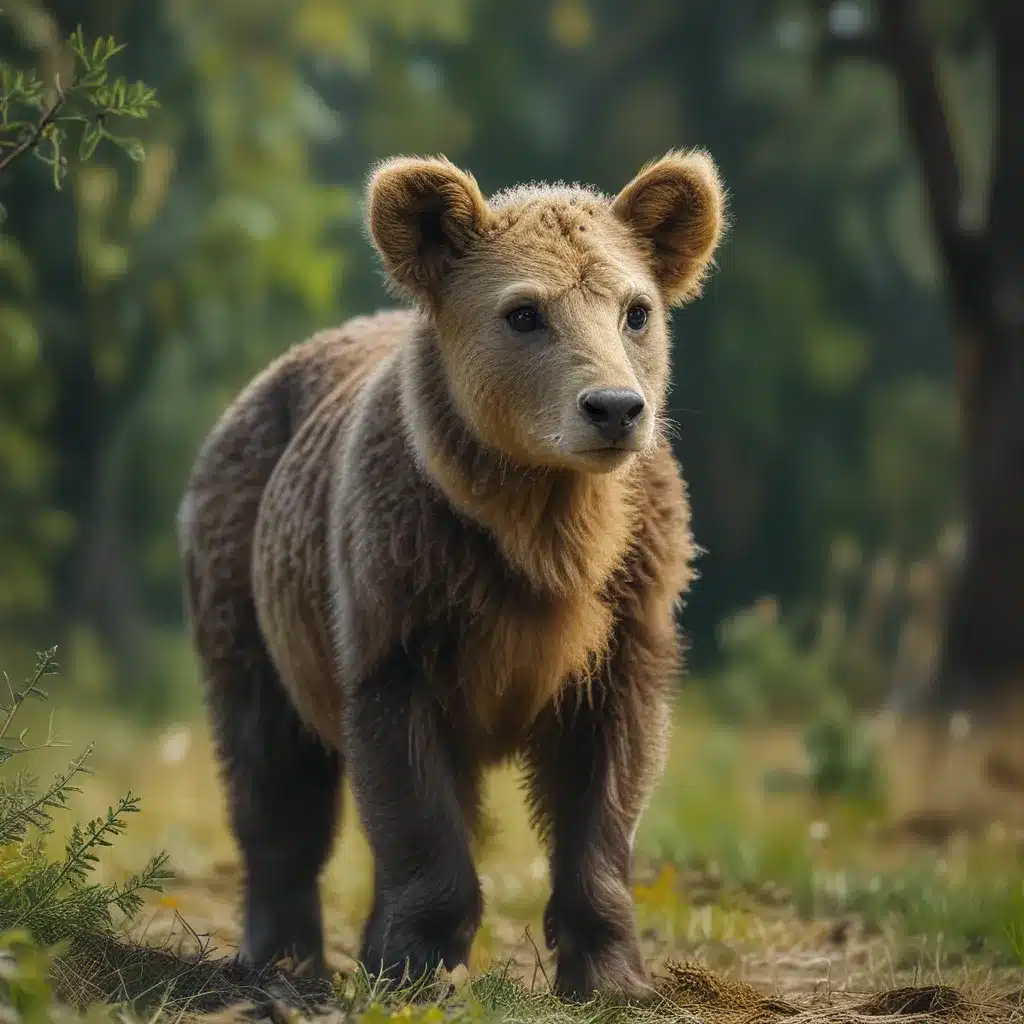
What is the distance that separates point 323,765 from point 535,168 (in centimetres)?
1344

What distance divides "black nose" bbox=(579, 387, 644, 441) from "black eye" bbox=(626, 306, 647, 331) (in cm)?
46

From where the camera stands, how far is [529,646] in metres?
4.69

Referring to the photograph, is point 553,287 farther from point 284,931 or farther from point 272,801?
point 284,931

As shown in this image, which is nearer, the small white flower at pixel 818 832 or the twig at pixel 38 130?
the twig at pixel 38 130

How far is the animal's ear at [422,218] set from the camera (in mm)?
4629

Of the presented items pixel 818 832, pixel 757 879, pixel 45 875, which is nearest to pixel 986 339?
pixel 818 832

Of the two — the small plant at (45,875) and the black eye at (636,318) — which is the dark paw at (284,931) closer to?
the small plant at (45,875)

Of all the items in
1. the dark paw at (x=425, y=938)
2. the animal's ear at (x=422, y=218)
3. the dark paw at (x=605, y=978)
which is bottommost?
the dark paw at (x=605, y=978)

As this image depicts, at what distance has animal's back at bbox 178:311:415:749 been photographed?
539cm

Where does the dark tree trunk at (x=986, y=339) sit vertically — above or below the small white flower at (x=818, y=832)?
above

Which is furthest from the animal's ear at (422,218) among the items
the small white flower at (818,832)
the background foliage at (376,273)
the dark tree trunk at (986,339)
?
the background foliage at (376,273)

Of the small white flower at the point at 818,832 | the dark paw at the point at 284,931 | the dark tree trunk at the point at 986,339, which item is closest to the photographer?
the dark paw at the point at 284,931

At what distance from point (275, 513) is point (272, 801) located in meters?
0.99

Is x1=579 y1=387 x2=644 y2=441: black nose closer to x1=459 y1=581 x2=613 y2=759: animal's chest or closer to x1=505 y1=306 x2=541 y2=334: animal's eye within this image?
x1=505 y1=306 x2=541 y2=334: animal's eye
